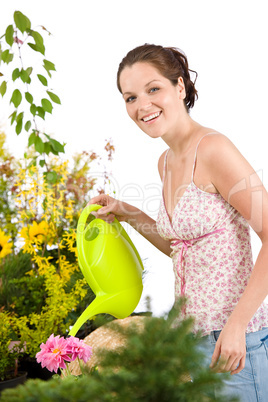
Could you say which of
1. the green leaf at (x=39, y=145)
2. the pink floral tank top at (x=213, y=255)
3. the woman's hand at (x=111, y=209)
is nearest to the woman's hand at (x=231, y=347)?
the pink floral tank top at (x=213, y=255)

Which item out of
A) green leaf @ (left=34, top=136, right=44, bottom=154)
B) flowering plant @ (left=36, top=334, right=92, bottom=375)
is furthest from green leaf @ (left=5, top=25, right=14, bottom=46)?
flowering plant @ (left=36, top=334, right=92, bottom=375)

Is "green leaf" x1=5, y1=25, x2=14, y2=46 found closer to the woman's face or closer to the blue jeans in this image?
the woman's face

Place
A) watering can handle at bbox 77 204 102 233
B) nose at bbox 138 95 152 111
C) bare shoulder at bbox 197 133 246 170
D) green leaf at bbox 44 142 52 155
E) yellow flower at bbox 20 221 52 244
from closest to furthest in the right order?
bare shoulder at bbox 197 133 246 170 < nose at bbox 138 95 152 111 < watering can handle at bbox 77 204 102 233 < yellow flower at bbox 20 221 52 244 < green leaf at bbox 44 142 52 155

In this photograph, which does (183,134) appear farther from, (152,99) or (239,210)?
(239,210)

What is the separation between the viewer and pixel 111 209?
1.08 meters

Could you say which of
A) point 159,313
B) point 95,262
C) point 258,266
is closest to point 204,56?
point 95,262

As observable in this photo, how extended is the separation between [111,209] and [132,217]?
67 mm

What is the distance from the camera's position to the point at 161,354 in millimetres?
318

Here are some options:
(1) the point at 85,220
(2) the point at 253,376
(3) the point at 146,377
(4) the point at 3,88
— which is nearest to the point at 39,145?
(4) the point at 3,88

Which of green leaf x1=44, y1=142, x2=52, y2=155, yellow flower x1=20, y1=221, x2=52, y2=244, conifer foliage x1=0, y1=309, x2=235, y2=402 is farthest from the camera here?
green leaf x1=44, y1=142, x2=52, y2=155

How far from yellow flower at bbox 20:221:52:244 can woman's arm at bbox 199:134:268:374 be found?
76 centimetres

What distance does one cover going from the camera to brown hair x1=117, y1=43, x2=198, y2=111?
0.93 metres

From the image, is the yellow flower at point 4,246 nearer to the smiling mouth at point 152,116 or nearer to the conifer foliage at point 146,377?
the smiling mouth at point 152,116

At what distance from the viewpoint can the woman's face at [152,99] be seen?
0.90 m
